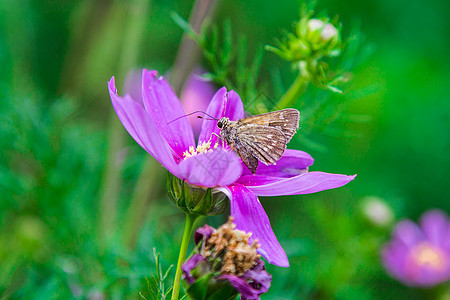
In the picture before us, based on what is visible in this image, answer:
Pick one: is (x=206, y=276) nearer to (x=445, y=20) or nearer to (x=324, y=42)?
(x=324, y=42)

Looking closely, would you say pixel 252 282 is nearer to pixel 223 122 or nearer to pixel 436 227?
pixel 223 122

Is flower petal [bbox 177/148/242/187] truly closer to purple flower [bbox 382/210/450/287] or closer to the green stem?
the green stem

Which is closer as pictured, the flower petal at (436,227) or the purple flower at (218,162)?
the purple flower at (218,162)

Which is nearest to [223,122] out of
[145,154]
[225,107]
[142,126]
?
[225,107]

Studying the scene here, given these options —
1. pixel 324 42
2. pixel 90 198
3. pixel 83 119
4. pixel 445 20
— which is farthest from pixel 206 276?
pixel 445 20

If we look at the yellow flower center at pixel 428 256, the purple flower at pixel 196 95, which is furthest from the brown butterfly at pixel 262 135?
the yellow flower center at pixel 428 256

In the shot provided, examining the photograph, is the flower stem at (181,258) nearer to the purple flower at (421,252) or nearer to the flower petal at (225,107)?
the flower petal at (225,107)
